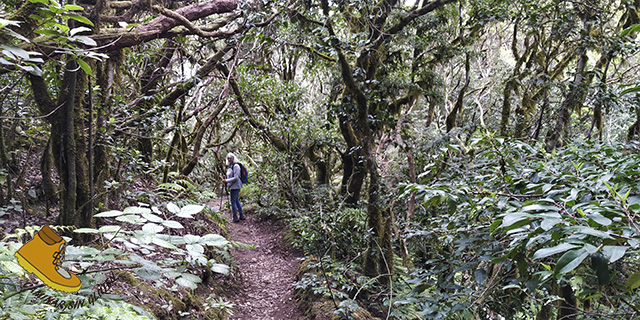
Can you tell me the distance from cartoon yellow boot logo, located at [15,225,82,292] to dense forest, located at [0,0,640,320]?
0.54 feet

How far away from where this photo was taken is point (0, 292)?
1.44 m

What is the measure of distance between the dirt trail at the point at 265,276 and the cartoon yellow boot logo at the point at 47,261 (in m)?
3.50

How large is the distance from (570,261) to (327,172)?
25.8 feet

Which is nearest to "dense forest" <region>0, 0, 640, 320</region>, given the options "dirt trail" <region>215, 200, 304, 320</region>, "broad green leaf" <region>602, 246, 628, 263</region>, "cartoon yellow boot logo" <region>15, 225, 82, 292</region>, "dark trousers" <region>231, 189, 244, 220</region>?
"broad green leaf" <region>602, 246, 628, 263</region>

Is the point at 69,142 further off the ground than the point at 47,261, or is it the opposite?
the point at 69,142

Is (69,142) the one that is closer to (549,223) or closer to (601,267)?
(549,223)

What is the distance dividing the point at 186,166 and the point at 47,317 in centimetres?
659

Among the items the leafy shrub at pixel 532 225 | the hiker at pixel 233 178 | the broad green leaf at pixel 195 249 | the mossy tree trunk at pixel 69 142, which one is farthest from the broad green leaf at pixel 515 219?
the hiker at pixel 233 178

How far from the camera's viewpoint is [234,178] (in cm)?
875

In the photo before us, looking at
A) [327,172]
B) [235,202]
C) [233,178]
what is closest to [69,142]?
[233,178]

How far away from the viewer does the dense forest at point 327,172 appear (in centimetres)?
140

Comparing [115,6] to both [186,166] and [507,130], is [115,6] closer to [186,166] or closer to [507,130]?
[186,166]

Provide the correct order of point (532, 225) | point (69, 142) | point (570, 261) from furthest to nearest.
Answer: point (69, 142)
point (532, 225)
point (570, 261)

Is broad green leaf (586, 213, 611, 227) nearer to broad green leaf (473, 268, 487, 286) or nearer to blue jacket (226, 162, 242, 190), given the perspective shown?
broad green leaf (473, 268, 487, 286)
